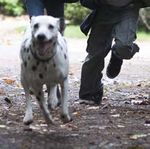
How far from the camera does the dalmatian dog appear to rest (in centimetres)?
590

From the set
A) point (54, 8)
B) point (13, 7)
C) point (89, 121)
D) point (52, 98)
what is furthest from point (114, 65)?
point (13, 7)

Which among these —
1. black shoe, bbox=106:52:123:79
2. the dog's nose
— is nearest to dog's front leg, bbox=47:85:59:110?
the dog's nose

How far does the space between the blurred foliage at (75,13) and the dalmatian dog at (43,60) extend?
18.3m

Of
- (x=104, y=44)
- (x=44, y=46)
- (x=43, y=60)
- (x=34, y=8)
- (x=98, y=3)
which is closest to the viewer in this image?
(x=44, y=46)

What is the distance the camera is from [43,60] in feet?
20.1

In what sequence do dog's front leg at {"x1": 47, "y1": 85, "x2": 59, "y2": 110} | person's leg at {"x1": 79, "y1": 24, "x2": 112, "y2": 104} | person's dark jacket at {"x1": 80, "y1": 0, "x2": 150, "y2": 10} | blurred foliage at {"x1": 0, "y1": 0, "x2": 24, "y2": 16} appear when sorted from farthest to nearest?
blurred foliage at {"x1": 0, "y1": 0, "x2": 24, "y2": 16} < person's leg at {"x1": 79, "y1": 24, "x2": 112, "y2": 104} < person's dark jacket at {"x1": 80, "y1": 0, "x2": 150, "y2": 10} < dog's front leg at {"x1": 47, "y1": 85, "x2": 59, "y2": 110}

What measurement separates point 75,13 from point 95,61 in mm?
17136

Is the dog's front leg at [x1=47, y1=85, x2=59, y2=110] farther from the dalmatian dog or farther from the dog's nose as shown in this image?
the dog's nose

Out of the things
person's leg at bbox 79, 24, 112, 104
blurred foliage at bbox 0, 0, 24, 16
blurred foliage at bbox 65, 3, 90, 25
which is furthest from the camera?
blurred foliage at bbox 0, 0, 24, 16

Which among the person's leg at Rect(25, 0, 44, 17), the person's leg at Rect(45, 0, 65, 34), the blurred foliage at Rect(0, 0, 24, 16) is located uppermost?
the person's leg at Rect(25, 0, 44, 17)

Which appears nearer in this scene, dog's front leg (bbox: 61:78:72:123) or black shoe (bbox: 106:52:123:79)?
dog's front leg (bbox: 61:78:72:123)

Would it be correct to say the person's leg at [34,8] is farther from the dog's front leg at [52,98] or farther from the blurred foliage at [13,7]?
the blurred foliage at [13,7]

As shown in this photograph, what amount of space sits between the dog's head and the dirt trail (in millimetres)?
785

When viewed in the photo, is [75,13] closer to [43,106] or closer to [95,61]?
[95,61]
